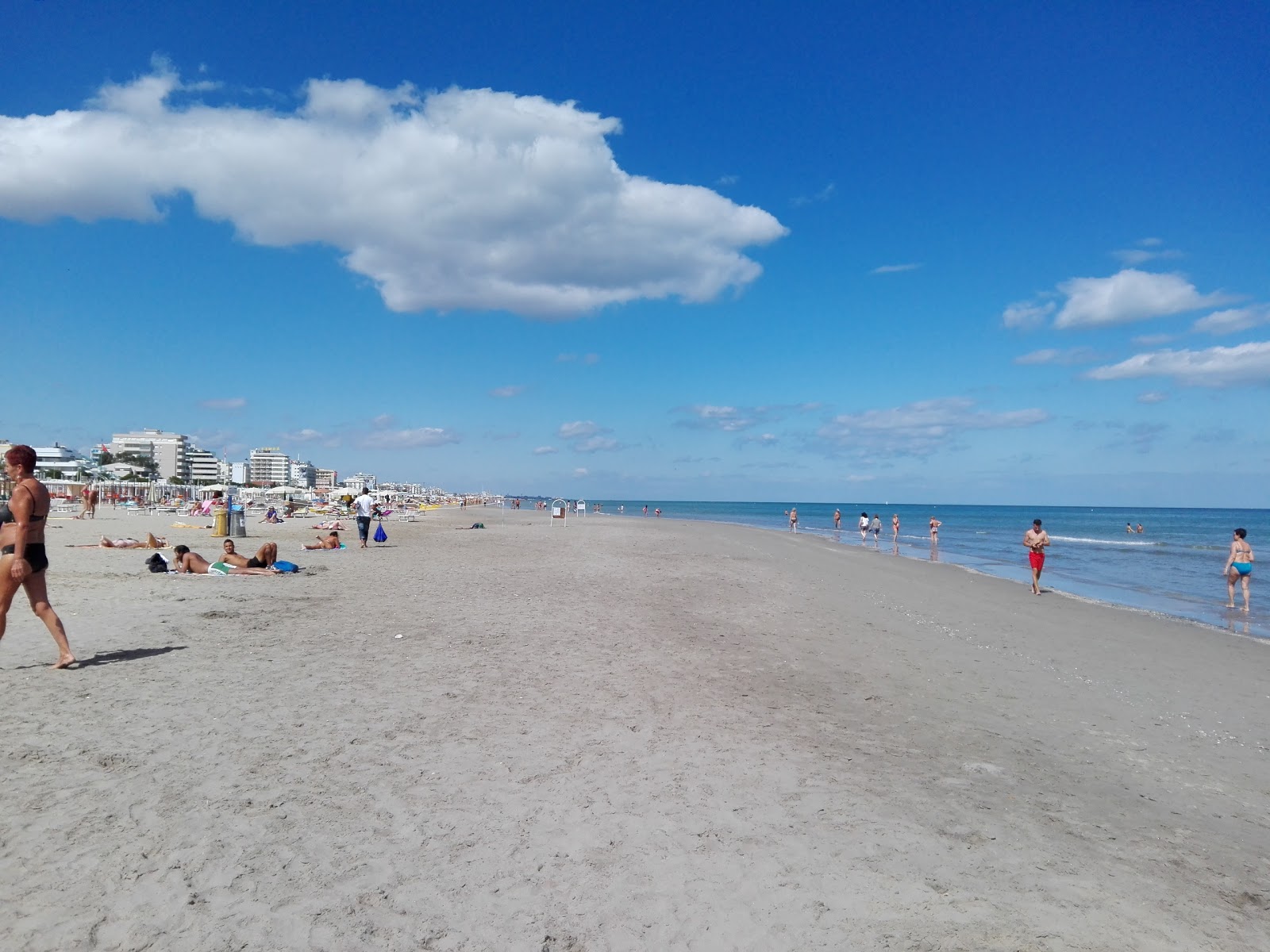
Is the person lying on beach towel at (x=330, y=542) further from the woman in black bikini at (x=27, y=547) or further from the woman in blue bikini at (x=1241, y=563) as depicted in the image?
the woman in blue bikini at (x=1241, y=563)

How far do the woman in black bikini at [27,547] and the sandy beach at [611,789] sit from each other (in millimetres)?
616

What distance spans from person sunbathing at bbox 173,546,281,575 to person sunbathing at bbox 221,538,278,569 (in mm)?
110

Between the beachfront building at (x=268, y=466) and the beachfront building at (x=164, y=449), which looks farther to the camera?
the beachfront building at (x=268, y=466)

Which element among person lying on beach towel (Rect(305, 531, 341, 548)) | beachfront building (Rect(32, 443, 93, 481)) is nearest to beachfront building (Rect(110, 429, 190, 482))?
beachfront building (Rect(32, 443, 93, 481))

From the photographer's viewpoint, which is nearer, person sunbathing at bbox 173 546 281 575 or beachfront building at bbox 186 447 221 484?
person sunbathing at bbox 173 546 281 575

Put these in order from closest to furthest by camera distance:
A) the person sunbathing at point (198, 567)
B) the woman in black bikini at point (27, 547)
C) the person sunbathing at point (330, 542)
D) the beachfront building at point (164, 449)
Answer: the woman in black bikini at point (27, 547)
the person sunbathing at point (198, 567)
the person sunbathing at point (330, 542)
the beachfront building at point (164, 449)

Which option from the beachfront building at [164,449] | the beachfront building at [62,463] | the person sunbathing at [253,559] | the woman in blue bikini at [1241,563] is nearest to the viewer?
the person sunbathing at [253,559]

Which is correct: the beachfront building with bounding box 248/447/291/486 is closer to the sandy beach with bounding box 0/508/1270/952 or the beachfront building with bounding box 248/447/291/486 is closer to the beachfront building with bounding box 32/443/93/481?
the beachfront building with bounding box 32/443/93/481

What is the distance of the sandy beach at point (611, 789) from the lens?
129 inches

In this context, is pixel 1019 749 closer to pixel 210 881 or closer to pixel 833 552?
pixel 210 881

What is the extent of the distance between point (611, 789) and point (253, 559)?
12374mm

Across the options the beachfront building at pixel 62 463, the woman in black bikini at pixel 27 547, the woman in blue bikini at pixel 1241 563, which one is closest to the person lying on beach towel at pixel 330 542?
the woman in black bikini at pixel 27 547

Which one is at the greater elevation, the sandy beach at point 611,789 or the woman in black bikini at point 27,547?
the woman in black bikini at point 27,547

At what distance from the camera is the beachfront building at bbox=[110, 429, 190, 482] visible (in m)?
152
